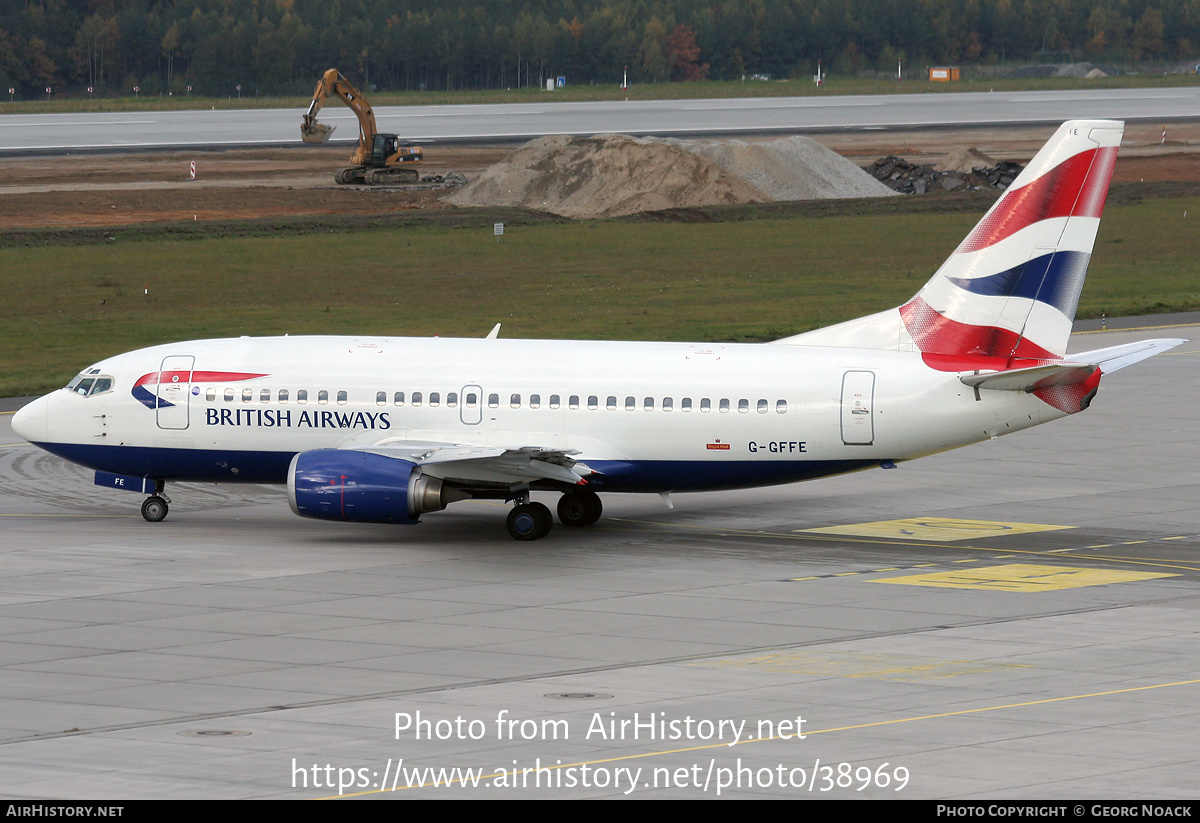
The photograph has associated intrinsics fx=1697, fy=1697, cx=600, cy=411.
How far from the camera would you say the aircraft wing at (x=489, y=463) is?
35.1 metres

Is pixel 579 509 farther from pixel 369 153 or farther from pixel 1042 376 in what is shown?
→ pixel 369 153

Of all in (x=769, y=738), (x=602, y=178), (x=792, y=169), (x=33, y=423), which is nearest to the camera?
(x=769, y=738)

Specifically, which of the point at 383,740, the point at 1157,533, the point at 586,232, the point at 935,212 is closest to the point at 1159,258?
the point at 935,212

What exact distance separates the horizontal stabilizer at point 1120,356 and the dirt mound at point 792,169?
8032cm

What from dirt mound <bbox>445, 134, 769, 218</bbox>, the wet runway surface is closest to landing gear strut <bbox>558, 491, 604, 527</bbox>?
the wet runway surface

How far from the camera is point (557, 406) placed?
37.3 m

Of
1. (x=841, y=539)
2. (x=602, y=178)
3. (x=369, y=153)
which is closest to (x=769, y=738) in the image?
(x=841, y=539)

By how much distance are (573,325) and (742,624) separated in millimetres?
41713

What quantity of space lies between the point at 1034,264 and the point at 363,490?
15170 mm

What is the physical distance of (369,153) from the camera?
125062 millimetres

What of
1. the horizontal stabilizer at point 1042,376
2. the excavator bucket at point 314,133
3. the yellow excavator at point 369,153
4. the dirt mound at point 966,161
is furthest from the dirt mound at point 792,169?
the horizontal stabilizer at point 1042,376

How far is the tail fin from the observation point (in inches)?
1436

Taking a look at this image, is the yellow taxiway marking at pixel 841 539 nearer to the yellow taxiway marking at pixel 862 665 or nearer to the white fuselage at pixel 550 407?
the white fuselage at pixel 550 407

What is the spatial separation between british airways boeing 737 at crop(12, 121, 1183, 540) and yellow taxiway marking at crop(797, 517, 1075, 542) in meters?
2.19
